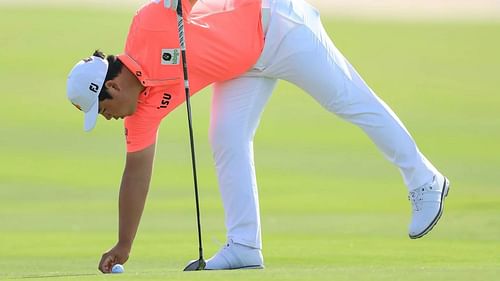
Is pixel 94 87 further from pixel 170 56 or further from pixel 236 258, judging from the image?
pixel 236 258

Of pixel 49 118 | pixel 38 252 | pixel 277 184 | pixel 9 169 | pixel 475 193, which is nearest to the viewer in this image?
pixel 38 252

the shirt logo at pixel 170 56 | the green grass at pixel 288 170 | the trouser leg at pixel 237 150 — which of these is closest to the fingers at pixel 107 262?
the green grass at pixel 288 170

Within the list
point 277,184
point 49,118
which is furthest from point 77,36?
point 277,184

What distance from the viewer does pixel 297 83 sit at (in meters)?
7.95

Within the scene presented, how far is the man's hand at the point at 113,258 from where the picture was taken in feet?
25.3

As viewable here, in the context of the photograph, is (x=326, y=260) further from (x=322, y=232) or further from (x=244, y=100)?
(x=322, y=232)

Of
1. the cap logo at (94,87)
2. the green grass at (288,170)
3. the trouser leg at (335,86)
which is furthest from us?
the green grass at (288,170)

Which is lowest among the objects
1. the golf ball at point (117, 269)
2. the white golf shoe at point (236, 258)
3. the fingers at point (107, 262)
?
the white golf shoe at point (236, 258)

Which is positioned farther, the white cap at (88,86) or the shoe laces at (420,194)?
the shoe laces at (420,194)

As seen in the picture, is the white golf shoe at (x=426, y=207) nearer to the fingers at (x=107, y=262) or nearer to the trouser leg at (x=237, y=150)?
the trouser leg at (x=237, y=150)

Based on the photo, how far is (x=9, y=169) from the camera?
695 inches

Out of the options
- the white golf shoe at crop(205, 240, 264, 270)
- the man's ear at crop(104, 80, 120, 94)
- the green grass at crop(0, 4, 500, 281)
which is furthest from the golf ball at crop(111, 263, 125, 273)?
the man's ear at crop(104, 80, 120, 94)

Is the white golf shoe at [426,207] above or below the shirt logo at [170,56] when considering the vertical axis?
below

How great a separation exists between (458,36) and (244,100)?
24.9 meters
